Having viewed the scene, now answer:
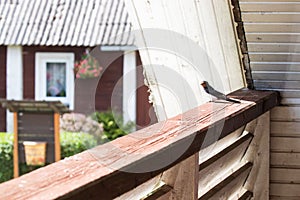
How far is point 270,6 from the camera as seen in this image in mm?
1874

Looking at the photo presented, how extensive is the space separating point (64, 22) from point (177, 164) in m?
7.90

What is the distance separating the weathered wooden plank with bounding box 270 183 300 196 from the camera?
7.51 ft

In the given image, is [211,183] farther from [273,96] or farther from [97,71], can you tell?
[97,71]

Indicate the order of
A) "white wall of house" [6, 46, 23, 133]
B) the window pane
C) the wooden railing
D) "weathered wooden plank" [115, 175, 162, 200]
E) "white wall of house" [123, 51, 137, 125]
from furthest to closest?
1. the window pane
2. "white wall of house" [6, 46, 23, 133]
3. "white wall of house" [123, 51, 137, 125]
4. "weathered wooden plank" [115, 175, 162, 200]
5. the wooden railing

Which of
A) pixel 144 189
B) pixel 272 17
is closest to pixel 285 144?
pixel 272 17

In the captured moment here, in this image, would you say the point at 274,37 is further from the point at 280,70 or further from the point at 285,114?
the point at 285,114

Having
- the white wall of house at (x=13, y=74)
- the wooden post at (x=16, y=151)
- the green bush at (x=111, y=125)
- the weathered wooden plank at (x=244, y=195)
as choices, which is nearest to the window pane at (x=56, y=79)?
the white wall of house at (x=13, y=74)

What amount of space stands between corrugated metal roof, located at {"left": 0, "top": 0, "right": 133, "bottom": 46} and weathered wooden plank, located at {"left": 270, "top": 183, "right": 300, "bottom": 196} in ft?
20.6

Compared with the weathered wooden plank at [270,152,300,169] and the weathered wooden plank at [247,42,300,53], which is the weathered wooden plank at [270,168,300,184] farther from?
the weathered wooden plank at [247,42,300,53]

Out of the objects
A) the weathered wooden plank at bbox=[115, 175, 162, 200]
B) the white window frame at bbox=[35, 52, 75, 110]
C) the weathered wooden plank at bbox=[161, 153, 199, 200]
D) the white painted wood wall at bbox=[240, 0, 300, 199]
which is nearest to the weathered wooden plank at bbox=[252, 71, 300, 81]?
the white painted wood wall at bbox=[240, 0, 300, 199]

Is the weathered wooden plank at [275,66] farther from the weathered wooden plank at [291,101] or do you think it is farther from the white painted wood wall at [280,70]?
the weathered wooden plank at [291,101]

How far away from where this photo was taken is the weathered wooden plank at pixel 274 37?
196cm

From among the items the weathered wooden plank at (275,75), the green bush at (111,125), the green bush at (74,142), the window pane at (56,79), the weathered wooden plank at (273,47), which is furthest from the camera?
the window pane at (56,79)

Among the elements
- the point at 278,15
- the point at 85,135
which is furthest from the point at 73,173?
the point at 85,135
